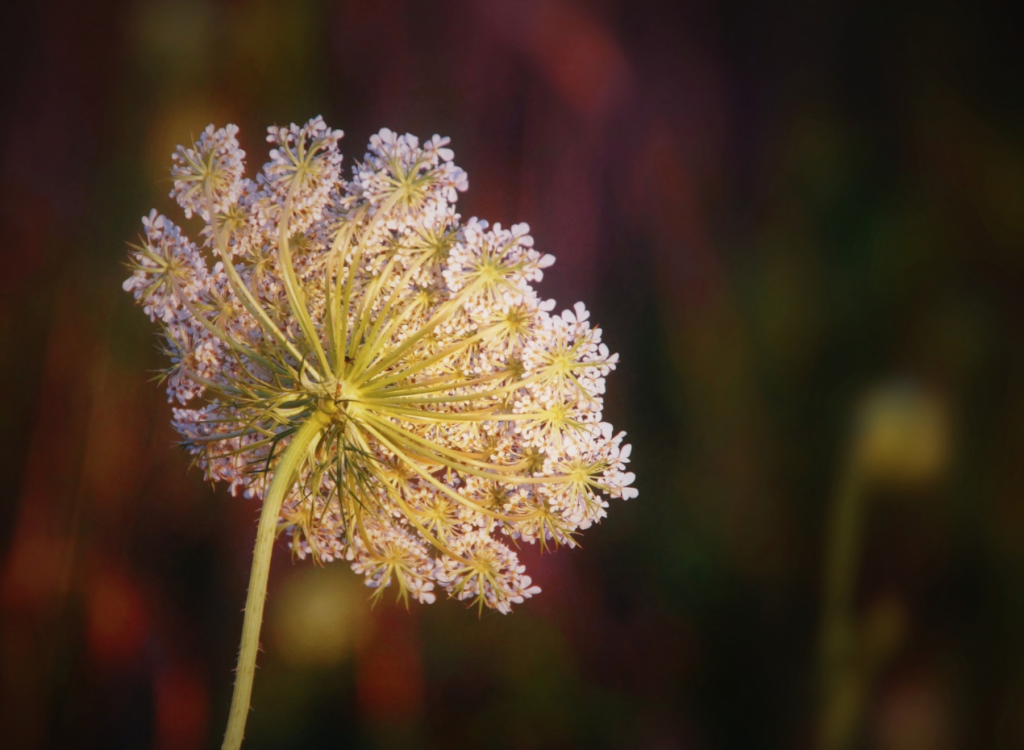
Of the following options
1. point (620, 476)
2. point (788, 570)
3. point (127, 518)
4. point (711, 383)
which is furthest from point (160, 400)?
point (788, 570)

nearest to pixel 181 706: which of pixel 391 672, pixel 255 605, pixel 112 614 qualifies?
pixel 112 614

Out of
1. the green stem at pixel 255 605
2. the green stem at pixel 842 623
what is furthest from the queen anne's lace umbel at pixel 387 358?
the green stem at pixel 842 623

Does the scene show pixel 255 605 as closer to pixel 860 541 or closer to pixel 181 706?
pixel 181 706

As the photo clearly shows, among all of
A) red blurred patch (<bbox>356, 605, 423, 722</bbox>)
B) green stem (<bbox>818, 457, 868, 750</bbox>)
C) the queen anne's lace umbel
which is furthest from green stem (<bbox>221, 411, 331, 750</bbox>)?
green stem (<bbox>818, 457, 868, 750</bbox>)

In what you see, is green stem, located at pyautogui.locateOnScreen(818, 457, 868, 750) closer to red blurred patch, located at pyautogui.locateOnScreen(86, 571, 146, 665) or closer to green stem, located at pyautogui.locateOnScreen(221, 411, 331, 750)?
green stem, located at pyautogui.locateOnScreen(221, 411, 331, 750)

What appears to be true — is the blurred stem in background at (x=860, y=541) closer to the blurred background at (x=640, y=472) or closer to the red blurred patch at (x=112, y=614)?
the blurred background at (x=640, y=472)

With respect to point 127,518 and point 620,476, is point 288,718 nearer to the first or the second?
point 127,518
